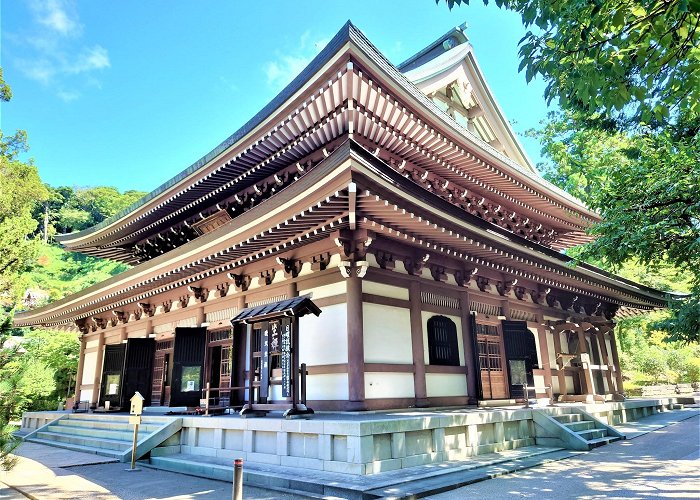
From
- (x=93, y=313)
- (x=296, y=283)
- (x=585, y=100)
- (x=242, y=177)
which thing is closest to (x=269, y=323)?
(x=296, y=283)

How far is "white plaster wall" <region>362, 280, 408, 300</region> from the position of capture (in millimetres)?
9367

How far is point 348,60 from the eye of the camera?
856 cm

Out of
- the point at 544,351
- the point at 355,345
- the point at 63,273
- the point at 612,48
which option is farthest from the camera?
the point at 63,273

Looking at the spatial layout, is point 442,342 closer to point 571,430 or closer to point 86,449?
point 571,430

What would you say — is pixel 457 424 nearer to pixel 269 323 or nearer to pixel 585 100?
pixel 269 323

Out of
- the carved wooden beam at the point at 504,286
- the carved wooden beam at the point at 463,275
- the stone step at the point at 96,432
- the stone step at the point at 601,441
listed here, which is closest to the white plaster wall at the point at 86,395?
the stone step at the point at 96,432

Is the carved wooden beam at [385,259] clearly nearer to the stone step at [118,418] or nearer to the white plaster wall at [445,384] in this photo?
the white plaster wall at [445,384]

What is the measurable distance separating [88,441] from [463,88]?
53.0 feet

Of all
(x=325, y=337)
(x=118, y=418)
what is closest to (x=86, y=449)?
(x=118, y=418)

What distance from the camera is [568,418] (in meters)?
10.6

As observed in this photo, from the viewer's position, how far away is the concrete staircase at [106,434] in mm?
9570

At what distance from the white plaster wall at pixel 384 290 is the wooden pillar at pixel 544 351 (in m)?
6.28

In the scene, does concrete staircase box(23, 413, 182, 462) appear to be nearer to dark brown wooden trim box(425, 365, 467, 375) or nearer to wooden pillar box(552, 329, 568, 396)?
dark brown wooden trim box(425, 365, 467, 375)

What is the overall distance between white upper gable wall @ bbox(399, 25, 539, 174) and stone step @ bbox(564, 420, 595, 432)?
397 inches
